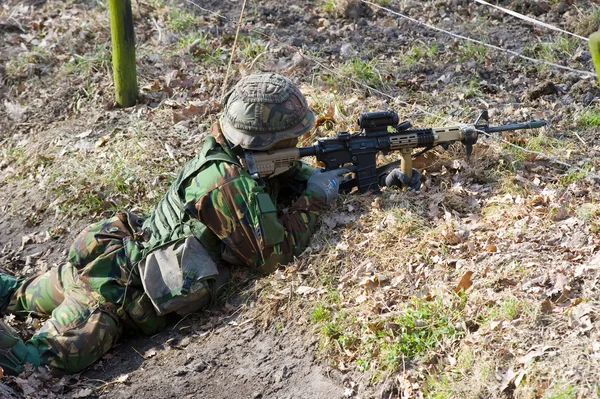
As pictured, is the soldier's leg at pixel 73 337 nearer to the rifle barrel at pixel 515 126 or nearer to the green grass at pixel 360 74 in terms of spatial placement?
the rifle barrel at pixel 515 126

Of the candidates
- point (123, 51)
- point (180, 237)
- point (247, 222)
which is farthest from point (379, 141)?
point (123, 51)

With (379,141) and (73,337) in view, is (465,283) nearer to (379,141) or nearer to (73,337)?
(379,141)

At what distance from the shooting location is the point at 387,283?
4789mm

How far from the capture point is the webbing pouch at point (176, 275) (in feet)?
16.2

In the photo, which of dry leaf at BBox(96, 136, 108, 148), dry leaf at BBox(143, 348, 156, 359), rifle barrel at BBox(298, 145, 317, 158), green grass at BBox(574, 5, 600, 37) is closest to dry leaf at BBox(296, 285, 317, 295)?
rifle barrel at BBox(298, 145, 317, 158)

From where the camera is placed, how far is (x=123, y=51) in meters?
7.41

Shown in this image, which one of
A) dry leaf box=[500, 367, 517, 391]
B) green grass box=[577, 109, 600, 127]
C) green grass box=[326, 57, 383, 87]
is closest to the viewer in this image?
dry leaf box=[500, 367, 517, 391]

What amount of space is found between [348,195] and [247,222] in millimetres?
1106

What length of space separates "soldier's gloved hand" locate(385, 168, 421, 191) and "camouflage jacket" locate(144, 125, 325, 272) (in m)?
0.61

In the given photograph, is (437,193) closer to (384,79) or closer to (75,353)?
(384,79)

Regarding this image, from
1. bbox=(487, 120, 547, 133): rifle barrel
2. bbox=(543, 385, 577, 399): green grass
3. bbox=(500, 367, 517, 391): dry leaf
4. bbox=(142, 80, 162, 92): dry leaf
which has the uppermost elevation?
bbox=(487, 120, 547, 133): rifle barrel

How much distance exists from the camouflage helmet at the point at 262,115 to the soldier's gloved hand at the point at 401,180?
0.86 metres

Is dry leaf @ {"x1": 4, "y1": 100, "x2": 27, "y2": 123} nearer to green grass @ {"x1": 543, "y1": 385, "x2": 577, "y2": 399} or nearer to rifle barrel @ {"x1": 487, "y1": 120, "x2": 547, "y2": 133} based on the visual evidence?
rifle barrel @ {"x1": 487, "y1": 120, "x2": 547, "y2": 133}

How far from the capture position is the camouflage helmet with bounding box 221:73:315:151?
5.02 m
